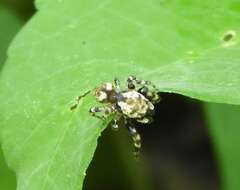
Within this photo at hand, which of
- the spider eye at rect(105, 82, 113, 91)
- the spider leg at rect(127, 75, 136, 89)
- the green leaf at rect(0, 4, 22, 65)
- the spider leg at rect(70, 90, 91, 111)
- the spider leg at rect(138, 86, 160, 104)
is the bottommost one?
the spider leg at rect(70, 90, 91, 111)

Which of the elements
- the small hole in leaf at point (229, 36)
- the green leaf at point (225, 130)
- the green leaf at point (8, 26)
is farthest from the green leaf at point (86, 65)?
the green leaf at point (8, 26)

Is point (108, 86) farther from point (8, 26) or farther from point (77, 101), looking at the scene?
point (8, 26)

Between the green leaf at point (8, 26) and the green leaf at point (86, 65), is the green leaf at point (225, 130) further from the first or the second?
the green leaf at point (8, 26)

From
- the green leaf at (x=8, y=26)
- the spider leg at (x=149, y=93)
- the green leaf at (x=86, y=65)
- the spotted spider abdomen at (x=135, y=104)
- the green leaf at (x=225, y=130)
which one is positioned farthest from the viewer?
the green leaf at (x=8, y=26)

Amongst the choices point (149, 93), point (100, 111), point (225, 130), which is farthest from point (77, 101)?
point (225, 130)

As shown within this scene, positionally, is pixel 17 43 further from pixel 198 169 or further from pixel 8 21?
pixel 198 169

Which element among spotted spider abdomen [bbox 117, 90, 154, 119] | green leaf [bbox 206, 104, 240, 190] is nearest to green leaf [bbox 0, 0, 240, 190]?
spotted spider abdomen [bbox 117, 90, 154, 119]

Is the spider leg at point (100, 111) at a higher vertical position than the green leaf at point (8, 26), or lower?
lower

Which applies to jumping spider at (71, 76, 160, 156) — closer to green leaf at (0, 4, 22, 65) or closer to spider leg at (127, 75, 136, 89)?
spider leg at (127, 75, 136, 89)

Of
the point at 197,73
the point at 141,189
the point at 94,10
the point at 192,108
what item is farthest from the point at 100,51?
the point at 192,108
